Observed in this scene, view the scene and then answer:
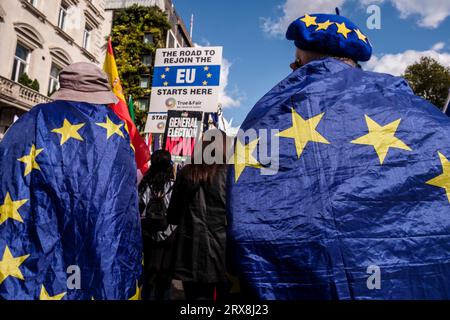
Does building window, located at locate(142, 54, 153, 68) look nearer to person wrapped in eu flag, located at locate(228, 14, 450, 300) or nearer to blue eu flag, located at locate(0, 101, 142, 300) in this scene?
blue eu flag, located at locate(0, 101, 142, 300)

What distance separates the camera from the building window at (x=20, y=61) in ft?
47.0

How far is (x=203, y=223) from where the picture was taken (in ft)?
9.88

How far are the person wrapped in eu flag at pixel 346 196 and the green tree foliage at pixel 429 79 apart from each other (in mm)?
19914

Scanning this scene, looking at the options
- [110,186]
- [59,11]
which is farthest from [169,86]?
[59,11]

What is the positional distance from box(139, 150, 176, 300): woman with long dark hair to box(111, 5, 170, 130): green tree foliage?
74.8 feet

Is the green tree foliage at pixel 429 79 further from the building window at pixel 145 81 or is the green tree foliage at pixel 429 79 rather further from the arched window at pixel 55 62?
the arched window at pixel 55 62

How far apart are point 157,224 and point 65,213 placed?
5.42 ft

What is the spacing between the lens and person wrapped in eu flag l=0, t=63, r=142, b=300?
5.75 feet

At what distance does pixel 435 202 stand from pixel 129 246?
151 cm

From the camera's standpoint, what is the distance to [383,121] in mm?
1184

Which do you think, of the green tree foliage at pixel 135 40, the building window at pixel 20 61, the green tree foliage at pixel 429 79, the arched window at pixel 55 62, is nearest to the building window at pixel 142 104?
the green tree foliage at pixel 135 40
